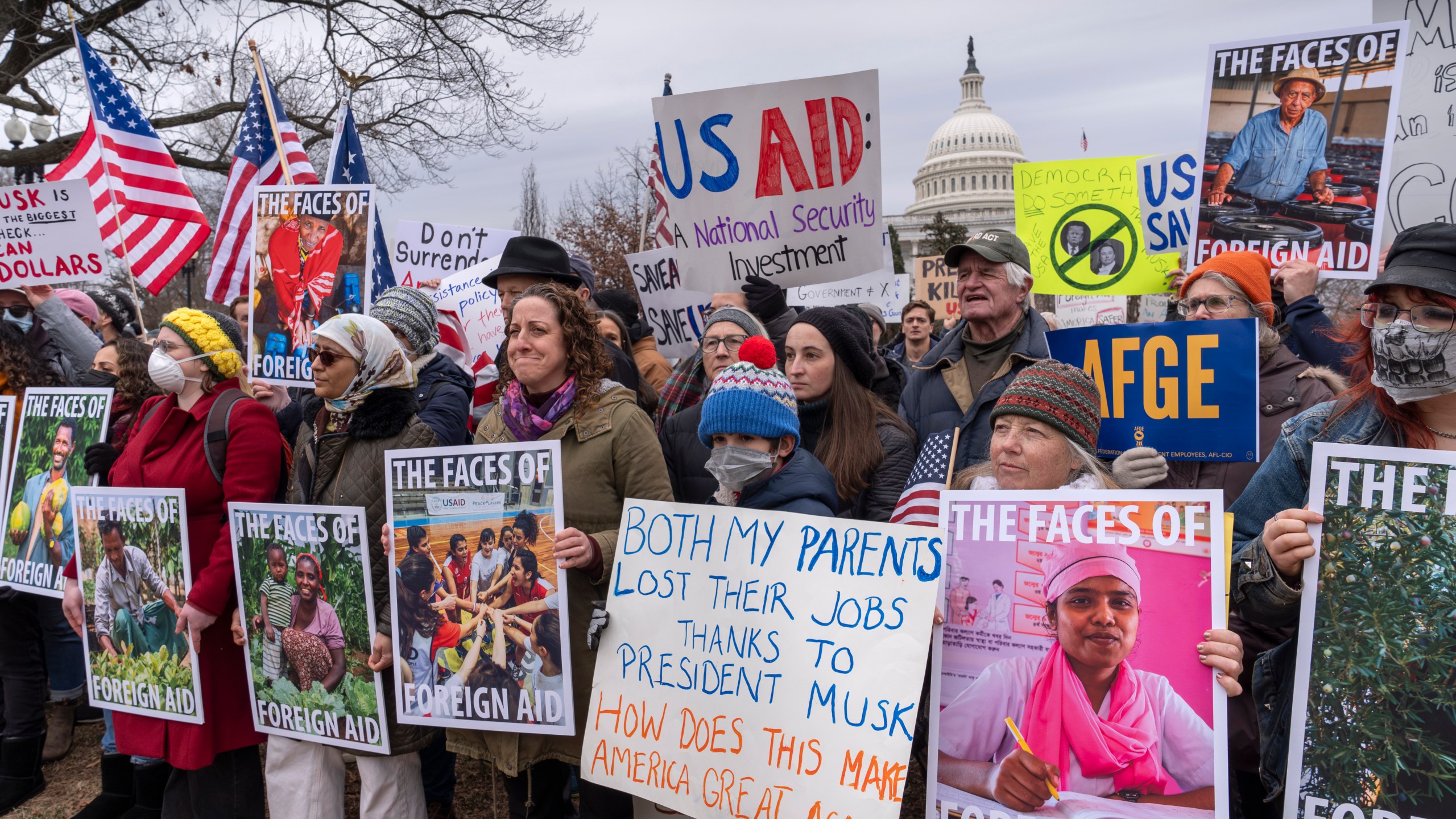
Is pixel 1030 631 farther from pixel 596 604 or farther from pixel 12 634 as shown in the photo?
pixel 12 634

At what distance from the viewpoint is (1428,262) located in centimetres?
216

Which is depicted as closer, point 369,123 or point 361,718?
point 361,718

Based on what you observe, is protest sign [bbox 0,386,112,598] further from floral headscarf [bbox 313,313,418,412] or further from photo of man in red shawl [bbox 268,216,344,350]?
floral headscarf [bbox 313,313,418,412]

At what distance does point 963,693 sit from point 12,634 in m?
5.29

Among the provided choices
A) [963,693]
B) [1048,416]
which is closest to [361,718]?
[963,693]

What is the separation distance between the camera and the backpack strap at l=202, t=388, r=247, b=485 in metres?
4.05

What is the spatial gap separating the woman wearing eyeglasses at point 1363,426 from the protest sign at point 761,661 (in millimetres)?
772

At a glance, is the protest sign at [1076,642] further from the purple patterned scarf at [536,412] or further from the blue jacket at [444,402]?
the blue jacket at [444,402]

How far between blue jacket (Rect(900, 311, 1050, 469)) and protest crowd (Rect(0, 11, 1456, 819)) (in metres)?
0.02

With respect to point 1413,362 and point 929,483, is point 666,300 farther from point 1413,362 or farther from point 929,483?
point 1413,362

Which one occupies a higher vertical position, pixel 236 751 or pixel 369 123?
pixel 369 123

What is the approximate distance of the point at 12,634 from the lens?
17.5ft

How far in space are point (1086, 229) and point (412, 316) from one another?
3.99 meters

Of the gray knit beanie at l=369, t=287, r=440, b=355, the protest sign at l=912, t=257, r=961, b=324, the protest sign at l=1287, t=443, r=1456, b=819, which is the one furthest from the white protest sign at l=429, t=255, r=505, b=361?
the protest sign at l=912, t=257, r=961, b=324
